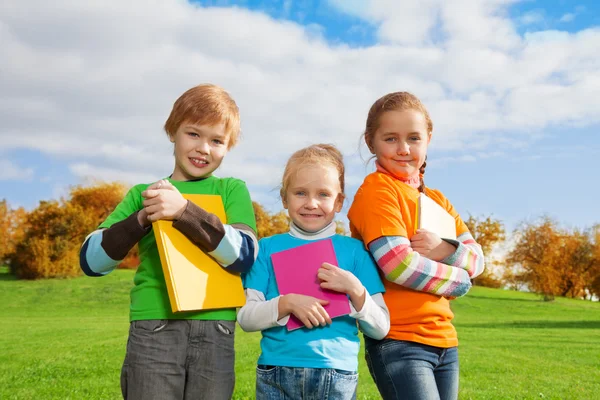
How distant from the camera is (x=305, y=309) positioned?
2.68m

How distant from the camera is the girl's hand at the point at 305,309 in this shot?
8.79 feet

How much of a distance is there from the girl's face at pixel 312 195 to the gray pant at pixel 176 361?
662 millimetres

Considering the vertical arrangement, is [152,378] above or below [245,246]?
below

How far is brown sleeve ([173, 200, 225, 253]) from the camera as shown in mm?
2791

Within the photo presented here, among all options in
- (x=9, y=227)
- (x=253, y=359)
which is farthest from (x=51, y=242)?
(x=253, y=359)

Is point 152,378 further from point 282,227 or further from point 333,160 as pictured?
point 282,227

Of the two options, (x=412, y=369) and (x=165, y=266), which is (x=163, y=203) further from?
(x=412, y=369)

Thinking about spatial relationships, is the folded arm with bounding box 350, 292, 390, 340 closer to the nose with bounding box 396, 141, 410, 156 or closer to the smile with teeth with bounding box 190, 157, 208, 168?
the nose with bounding box 396, 141, 410, 156

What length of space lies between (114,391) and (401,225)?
6188mm

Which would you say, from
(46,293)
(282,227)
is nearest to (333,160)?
(46,293)

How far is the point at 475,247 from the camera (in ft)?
10.5

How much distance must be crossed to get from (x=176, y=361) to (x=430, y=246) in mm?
1330

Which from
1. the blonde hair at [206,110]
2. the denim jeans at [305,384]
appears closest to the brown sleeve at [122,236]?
the blonde hair at [206,110]

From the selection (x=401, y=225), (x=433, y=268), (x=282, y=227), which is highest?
(x=282, y=227)
